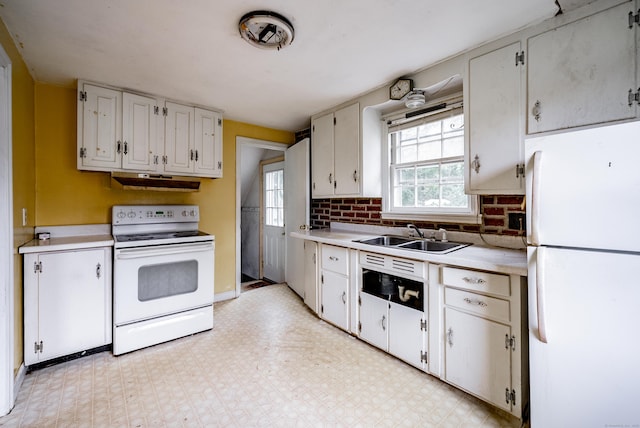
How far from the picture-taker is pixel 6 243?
168cm

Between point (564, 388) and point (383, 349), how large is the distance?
121 cm

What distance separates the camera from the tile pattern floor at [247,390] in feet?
5.33

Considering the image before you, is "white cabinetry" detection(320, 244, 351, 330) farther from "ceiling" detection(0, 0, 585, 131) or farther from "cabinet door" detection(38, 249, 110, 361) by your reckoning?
"cabinet door" detection(38, 249, 110, 361)

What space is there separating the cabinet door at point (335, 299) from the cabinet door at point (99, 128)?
93.5 inches

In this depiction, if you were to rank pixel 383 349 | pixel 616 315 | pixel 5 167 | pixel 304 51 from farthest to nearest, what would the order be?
1. pixel 383 349
2. pixel 304 51
3. pixel 5 167
4. pixel 616 315

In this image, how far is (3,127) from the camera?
1.66 meters

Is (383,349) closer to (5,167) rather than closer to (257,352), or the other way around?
(257,352)

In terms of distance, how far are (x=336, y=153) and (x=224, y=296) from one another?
240cm

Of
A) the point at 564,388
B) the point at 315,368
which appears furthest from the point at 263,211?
the point at 564,388

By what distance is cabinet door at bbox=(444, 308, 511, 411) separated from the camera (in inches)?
63.6

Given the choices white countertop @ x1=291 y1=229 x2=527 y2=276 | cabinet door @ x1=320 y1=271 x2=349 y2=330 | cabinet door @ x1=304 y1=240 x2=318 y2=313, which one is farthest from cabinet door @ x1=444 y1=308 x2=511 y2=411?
cabinet door @ x1=304 y1=240 x2=318 y2=313

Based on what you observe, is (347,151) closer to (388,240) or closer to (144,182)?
(388,240)

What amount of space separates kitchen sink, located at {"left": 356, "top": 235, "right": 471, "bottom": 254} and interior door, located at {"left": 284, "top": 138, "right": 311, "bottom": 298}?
45.8 inches

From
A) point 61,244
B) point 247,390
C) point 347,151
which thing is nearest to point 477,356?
point 247,390
